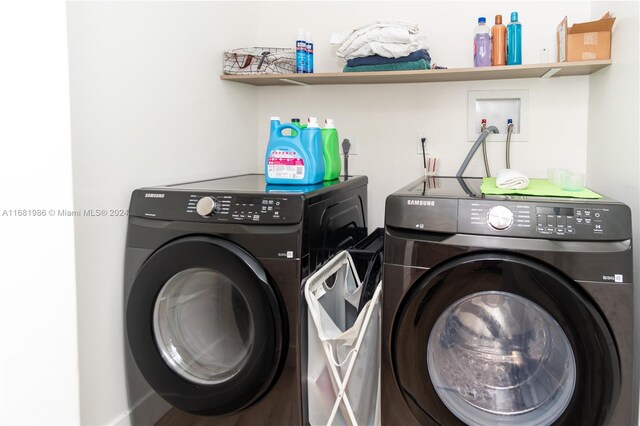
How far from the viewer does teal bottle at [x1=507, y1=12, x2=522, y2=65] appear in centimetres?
203

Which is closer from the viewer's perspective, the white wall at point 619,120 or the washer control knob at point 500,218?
the washer control knob at point 500,218

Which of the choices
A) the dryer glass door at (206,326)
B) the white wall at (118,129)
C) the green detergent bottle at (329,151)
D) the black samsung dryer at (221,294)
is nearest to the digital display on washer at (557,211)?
the black samsung dryer at (221,294)

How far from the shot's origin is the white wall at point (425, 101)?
2.21 meters

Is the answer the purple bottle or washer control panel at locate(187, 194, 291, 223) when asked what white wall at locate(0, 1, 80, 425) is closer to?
washer control panel at locate(187, 194, 291, 223)

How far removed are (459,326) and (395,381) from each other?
0.81 feet

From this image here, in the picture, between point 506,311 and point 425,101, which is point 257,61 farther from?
point 506,311

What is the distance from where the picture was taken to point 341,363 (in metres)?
1.55

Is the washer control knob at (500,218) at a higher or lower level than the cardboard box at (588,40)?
lower

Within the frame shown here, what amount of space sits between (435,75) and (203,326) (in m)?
1.35

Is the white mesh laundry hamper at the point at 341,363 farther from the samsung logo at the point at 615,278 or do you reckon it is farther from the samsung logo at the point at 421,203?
the samsung logo at the point at 615,278

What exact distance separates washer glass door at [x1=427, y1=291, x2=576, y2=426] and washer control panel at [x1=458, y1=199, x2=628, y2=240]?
185 mm

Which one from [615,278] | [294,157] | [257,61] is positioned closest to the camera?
[615,278]

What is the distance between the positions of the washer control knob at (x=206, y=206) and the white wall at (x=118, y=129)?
0.95 ft

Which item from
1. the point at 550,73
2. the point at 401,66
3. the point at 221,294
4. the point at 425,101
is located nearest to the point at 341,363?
the point at 221,294
